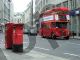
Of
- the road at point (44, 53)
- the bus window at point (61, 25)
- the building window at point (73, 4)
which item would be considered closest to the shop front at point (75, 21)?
the building window at point (73, 4)

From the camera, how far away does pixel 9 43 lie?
20719 millimetres

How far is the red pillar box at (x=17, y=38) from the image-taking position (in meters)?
18.7

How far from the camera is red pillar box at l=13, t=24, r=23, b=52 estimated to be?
18.7 m

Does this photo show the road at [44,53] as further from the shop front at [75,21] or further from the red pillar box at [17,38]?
the shop front at [75,21]

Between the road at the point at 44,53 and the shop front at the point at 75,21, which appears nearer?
the road at the point at 44,53

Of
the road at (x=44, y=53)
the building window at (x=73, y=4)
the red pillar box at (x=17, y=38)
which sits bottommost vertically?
the road at (x=44, y=53)

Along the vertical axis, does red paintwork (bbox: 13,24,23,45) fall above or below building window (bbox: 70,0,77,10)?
below

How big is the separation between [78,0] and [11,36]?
3484cm

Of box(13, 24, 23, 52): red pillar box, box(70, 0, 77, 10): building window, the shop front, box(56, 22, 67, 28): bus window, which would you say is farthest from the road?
box(70, 0, 77, 10): building window

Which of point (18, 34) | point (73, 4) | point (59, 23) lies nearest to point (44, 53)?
point (18, 34)

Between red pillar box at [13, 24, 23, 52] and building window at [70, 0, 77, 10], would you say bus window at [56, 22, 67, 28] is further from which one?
red pillar box at [13, 24, 23, 52]

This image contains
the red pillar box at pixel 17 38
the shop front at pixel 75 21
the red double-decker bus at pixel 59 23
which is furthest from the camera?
the shop front at pixel 75 21

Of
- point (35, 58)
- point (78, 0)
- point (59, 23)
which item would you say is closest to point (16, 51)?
point (35, 58)

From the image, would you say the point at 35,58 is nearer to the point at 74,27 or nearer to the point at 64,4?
the point at 74,27
